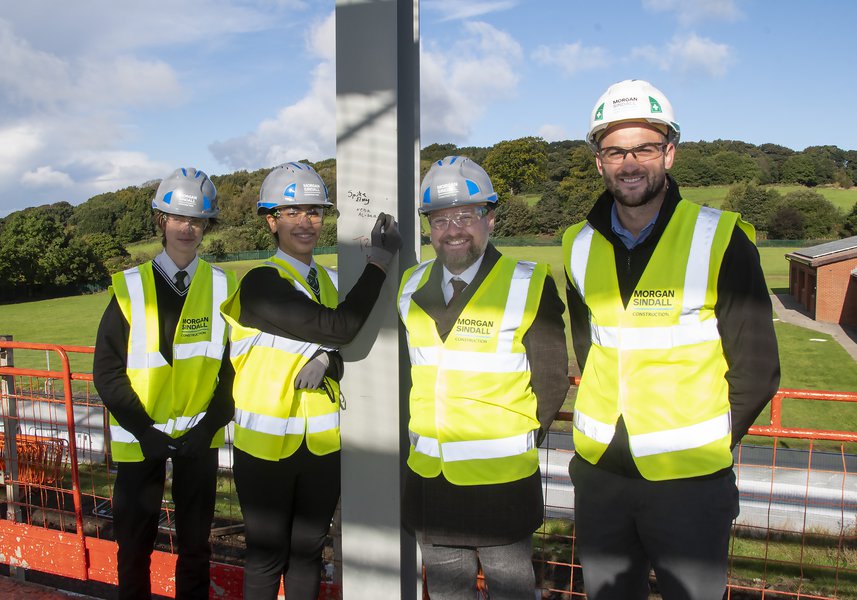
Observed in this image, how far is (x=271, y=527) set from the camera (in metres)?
2.60

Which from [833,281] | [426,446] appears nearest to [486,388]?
[426,446]

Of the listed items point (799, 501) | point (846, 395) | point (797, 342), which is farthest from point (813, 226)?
point (846, 395)

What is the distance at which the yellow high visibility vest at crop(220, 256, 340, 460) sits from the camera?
8.59ft

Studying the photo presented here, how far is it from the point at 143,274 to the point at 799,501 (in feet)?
27.4

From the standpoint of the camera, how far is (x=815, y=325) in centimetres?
3206

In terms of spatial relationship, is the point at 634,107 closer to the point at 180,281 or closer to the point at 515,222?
the point at 180,281

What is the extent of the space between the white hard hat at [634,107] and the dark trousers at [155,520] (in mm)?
2249

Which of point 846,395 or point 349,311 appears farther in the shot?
point 846,395

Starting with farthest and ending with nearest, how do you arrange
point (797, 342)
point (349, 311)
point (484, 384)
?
point (797, 342) < point (349, 311) < point (484, 384)

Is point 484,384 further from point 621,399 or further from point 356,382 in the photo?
point 356,382

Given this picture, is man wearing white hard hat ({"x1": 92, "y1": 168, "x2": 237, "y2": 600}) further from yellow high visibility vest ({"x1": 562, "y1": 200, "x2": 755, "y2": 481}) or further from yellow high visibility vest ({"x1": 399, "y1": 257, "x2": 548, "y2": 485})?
yellow high visibility vest ({"x1": 562, "y1": 200, "x2": 755, "y2": 481})

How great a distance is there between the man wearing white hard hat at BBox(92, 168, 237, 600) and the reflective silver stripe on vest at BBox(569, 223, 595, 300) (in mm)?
1665

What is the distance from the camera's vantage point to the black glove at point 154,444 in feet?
9.30

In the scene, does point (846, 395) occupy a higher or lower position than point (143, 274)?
lower
